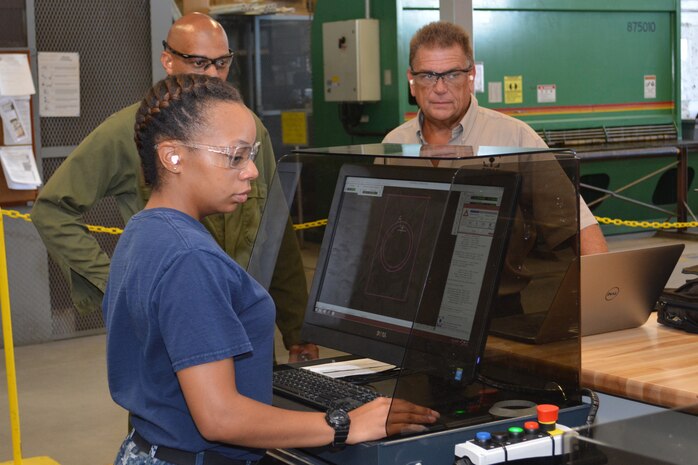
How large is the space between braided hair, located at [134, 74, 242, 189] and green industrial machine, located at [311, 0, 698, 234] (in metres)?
6.50

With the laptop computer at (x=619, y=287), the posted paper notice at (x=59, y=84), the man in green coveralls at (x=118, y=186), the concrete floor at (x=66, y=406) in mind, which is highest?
the posted paper notice at (x=59, y=84)

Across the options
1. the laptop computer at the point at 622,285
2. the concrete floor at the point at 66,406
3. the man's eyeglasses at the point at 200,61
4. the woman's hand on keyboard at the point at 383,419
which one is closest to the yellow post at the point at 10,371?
the concrete floor at the point at 66,406

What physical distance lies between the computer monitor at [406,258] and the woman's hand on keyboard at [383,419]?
143 mm

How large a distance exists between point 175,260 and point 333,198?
769mm

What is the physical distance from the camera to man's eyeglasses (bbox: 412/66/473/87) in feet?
9.80

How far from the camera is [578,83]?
365 inches

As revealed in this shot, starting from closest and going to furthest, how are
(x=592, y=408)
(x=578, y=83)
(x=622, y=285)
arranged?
1. (x=592, y=408)
2. (x=622, y=285)
3. (x=578, y=83)

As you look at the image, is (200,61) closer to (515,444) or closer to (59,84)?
(515,444)

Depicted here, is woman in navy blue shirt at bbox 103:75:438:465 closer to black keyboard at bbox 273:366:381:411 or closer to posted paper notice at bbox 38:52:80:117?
black keyboard at bbox 273:366:381:411

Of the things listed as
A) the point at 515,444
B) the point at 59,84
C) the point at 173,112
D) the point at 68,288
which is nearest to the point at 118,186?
the point at 173,112

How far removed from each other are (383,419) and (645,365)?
0.70 meters

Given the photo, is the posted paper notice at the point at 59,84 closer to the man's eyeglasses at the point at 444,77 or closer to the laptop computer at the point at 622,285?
the man's eyeglasses at the point at 444,77

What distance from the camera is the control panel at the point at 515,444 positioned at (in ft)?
5.35

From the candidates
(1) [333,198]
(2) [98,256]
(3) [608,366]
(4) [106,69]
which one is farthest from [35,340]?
(3) [608,366]
